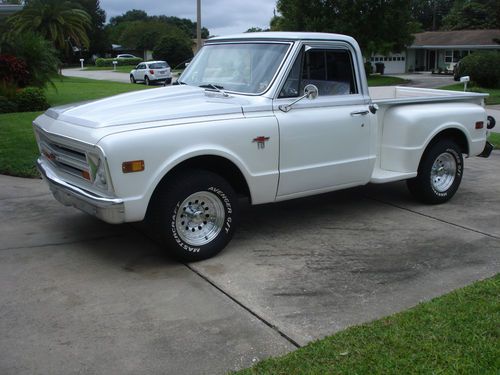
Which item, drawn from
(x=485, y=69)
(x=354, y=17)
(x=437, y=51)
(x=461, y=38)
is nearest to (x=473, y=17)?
(x=437, y=51)

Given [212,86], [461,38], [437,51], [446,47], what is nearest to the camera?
[212,86]

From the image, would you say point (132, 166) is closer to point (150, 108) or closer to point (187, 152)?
point (187, 152)

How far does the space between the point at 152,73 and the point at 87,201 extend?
3502cm

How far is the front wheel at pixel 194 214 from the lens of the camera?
4887 mm

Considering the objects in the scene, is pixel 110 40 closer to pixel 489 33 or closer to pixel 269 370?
pixel 489 33

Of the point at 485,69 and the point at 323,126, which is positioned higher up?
the point at 485,69

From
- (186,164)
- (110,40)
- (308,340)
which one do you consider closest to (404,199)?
(186,164)

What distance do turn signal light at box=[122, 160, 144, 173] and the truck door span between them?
4.76 feet

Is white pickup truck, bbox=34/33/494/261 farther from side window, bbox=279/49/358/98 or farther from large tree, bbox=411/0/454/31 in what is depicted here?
large tree, bbox=411/0/454/31

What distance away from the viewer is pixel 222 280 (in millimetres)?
4809

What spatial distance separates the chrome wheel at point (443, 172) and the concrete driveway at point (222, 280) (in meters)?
0.30

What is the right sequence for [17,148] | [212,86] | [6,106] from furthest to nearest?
[6,106], [17,148], [212,86]

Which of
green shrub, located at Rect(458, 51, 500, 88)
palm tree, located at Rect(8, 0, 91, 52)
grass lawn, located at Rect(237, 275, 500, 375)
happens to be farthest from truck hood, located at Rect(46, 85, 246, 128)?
palm tree, located at Rect(8, 0, 91, 52)

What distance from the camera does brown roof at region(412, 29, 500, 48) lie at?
53.9 metres
